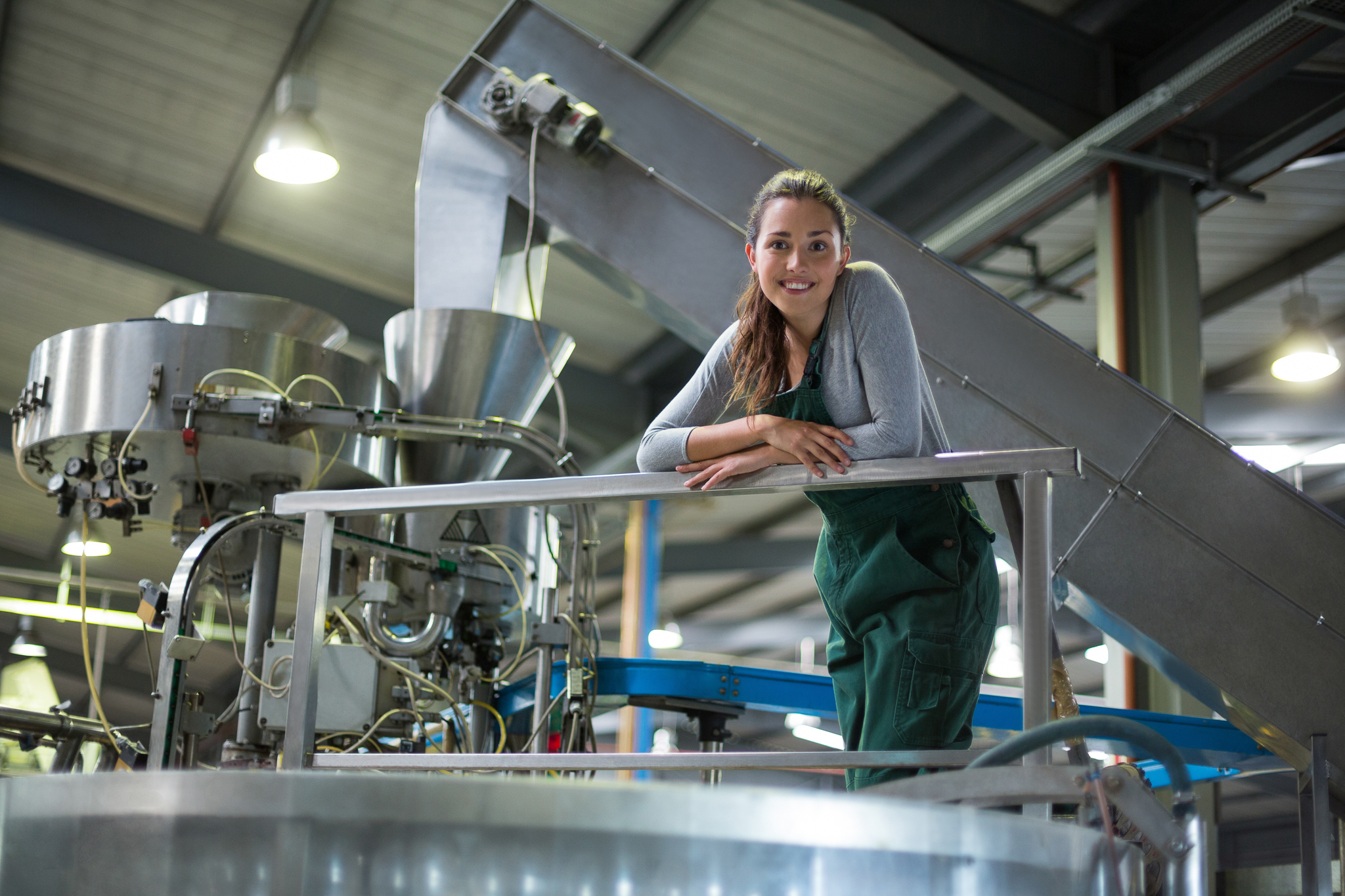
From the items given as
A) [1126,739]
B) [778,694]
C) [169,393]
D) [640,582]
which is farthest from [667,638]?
[1126,739]

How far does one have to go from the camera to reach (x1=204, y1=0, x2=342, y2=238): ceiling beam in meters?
5.86

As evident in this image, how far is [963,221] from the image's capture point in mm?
5465

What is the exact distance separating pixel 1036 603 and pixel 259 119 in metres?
6.20

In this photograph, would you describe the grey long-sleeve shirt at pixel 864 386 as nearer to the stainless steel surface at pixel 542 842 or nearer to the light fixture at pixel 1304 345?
the stainless steel surface at pixel 542 842

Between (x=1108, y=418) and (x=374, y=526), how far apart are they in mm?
1987

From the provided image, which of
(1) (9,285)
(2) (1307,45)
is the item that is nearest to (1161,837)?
(2) (1307,45)

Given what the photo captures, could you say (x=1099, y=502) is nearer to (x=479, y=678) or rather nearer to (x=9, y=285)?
(x=479, y=678)

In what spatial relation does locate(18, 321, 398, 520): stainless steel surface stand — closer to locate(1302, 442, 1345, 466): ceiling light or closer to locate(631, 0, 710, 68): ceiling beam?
locate(631, 0, 710, 68): ceiling beam

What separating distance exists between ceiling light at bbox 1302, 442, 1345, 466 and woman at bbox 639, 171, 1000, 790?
6.45 meters

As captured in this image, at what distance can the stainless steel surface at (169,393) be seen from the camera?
2.88 metres

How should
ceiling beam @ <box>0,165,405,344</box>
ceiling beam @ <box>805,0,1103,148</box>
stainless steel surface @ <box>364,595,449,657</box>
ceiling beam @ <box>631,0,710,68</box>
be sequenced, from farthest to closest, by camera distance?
ceiling beam @ <box>0,165,405,344</box>
ceiling beam @ <box>631,0,710,68</box>
ceiling beam @ <box>805,0,1103,148</box>
stainless steel surface @ <box>364,595,449,657</box>

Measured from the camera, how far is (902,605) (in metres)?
1.62

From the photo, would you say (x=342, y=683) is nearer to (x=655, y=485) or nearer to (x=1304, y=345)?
(x=655, y=485)

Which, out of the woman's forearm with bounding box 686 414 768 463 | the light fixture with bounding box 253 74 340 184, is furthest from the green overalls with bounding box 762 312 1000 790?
the light fixture with bounding box 253 74 340 184
